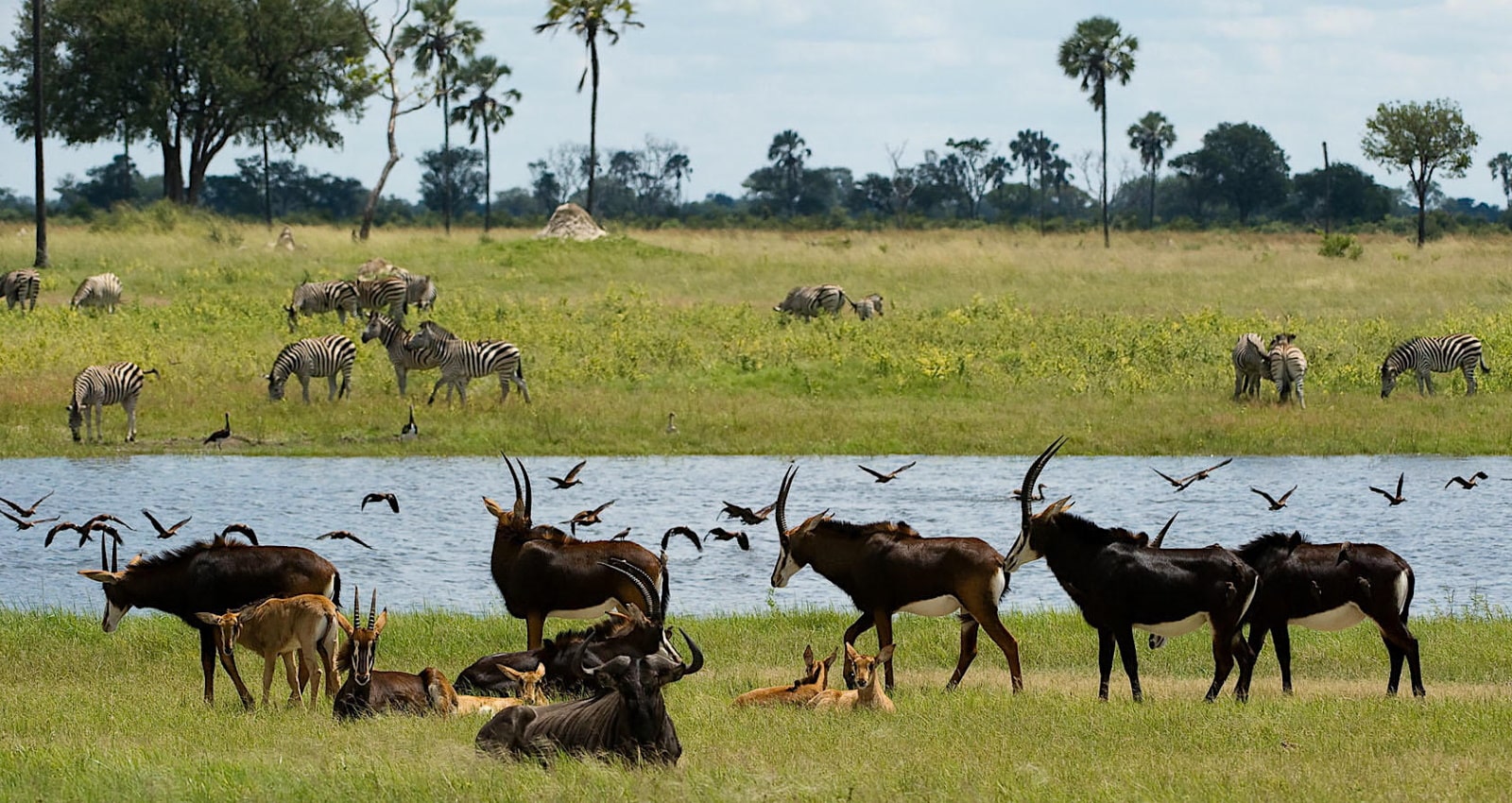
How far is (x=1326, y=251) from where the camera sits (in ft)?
171

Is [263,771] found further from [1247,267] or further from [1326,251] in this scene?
[1326,251]

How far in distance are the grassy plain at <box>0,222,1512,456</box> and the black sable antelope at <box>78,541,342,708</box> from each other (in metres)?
13.6

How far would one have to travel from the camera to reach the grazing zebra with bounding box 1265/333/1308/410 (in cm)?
2761

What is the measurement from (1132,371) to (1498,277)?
17.2 meters

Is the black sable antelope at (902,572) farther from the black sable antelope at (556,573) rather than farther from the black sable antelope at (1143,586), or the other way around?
the black sable antelope at (556,573)

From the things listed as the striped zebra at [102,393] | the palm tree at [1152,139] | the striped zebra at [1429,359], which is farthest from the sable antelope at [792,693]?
the palm tree at [1152,139]

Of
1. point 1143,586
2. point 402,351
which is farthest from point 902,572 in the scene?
point 402,351

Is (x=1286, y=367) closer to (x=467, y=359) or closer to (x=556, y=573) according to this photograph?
(x=467, y=359)

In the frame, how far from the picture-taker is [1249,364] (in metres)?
28.2

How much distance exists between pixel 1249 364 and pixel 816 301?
10810 mm

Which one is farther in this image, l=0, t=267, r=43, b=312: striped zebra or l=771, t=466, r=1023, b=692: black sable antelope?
l=0, t=267, r=43, b=312: striped zebra

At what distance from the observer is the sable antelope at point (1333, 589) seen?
10.9 meters

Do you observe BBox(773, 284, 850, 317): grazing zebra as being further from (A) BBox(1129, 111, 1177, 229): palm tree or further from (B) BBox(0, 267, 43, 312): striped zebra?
(A) BBox(1129, 111, 1177, 229): palm tree

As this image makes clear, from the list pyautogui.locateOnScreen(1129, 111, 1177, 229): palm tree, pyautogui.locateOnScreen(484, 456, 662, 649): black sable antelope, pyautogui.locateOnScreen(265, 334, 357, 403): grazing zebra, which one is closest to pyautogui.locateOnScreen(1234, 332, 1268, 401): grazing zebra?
pyautogui.locateOnScreen(265, 334, 357, 403): grazing zebra
